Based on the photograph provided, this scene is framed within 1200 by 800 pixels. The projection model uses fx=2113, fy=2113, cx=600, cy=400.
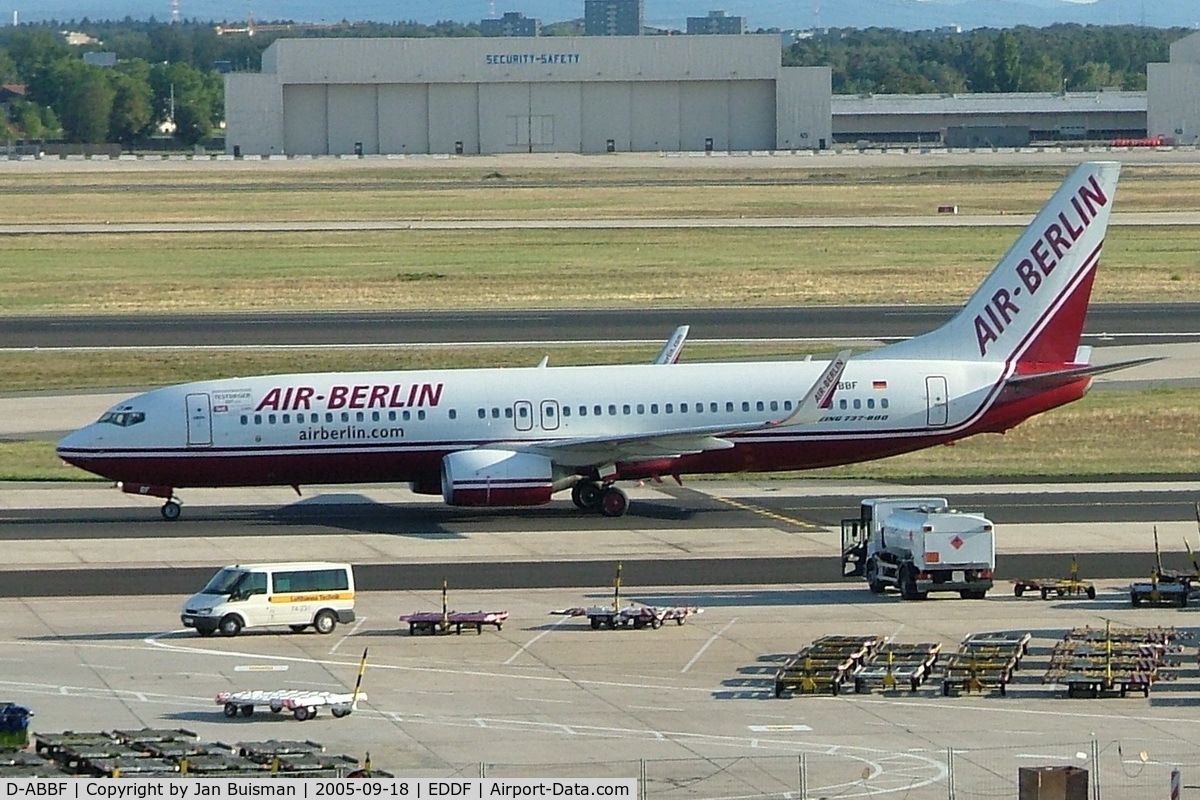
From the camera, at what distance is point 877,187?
194 meters

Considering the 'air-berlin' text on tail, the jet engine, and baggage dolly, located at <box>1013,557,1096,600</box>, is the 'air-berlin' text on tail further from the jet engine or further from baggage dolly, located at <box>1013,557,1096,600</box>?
baggage dolly, located at <box>1013,557,1096,600</box>

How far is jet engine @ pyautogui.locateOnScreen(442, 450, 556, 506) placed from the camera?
5347 cm

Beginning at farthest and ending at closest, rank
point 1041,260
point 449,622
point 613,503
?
point 1041,260 < point 613,503 < point 449,622

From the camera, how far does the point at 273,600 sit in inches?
1635

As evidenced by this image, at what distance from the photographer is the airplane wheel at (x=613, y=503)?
5575 cm

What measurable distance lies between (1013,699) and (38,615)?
20219 millimetres

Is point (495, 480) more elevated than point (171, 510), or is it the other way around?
point (495, 480)

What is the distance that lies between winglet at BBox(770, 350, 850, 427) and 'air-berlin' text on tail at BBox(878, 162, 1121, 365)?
5045 millimetres

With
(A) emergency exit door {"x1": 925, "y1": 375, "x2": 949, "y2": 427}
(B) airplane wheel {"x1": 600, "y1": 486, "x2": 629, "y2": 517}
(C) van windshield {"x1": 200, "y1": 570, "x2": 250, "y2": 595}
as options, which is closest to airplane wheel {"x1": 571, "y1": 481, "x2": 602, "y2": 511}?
(B) airplane wheel {"x1": 600, "y1": 486, "x2": 629, "y2": 517}

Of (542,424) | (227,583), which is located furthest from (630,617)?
(542,424)

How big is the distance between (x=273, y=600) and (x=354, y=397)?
1414 centimetres

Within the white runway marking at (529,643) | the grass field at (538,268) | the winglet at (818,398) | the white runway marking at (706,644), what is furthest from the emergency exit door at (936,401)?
the grass field at (538,268)

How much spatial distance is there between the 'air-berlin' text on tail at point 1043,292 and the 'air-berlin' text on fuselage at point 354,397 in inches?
521

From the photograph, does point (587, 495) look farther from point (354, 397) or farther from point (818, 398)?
point (818, 398)
